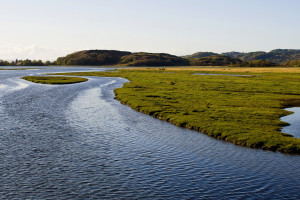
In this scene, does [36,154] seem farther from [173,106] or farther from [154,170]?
[173,106]

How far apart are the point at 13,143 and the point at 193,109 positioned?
28078 mm

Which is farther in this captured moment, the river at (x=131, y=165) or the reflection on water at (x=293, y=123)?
the reflection on water at (x=293, y=123)

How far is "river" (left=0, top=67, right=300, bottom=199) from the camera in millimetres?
19250

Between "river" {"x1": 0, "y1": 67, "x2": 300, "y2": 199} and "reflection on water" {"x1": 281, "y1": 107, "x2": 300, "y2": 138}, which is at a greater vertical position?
"reflection on water" {"x1": 281, "y1": 107, "x2": 300, "y2": 138}

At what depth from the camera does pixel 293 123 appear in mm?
40094

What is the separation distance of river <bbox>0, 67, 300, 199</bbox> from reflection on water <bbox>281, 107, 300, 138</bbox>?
878cm

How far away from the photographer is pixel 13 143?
2950 centimetres

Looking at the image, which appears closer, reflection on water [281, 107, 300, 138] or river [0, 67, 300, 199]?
river [0, 67, 300, 199]

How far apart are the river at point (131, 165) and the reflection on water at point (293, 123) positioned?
878 centimetres

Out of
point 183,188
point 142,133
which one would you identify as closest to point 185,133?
point 142,133

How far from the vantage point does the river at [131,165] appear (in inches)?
758

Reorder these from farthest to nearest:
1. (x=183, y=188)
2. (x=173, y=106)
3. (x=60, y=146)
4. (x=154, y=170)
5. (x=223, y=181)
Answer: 1. (x=173, y=106)
2. (x=60, y=146)
3. (x=154, y=170)
4. (x=223, y=181)
5. (x=183, y=188)

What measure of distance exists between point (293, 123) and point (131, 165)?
86.7 ft

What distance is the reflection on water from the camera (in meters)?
35.0
